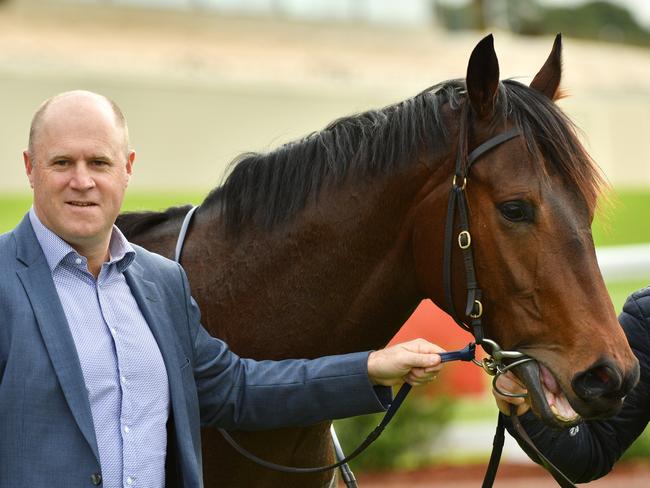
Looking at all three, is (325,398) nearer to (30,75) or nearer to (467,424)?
(467,424)

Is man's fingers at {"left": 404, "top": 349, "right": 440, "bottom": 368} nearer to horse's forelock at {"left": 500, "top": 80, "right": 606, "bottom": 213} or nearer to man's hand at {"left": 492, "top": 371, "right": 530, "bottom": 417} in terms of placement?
man's hand at {"left": 492, "top": 371, "right": 530, "bottom": 417}

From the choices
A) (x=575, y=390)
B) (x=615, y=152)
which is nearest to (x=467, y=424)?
(x=575, y=390)

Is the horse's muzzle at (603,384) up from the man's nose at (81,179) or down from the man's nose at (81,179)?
down

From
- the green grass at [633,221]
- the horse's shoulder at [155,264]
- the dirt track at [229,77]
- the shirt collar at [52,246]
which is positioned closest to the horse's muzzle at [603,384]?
the horse's shoulder at [155,264]

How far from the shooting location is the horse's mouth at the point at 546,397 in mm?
2564

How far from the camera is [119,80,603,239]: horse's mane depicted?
2.74 meters

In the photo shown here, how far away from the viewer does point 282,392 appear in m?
2.68

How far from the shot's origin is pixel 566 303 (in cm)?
256

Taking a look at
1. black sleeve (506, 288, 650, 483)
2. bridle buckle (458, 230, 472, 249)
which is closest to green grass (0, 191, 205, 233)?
black sleeve (506, 288, 650, 483)

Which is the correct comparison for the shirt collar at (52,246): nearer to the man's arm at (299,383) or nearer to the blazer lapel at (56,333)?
the blazer lapel at (56,333)

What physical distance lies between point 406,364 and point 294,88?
1937cm

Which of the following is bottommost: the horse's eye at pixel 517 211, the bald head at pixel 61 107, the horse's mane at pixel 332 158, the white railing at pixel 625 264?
the white railing at pixel 625 264

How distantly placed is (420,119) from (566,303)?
68 cm

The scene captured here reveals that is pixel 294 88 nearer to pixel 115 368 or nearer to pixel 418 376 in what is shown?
pixel 418 376
